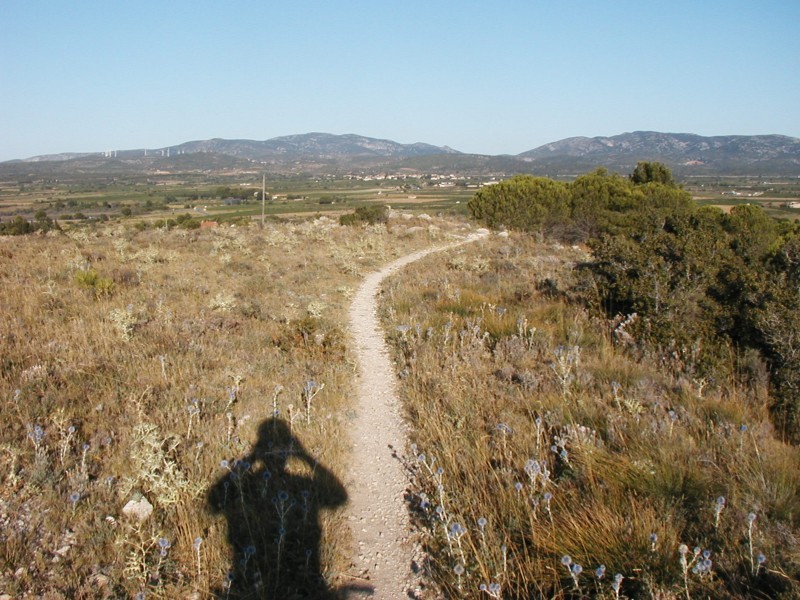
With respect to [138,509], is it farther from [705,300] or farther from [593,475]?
[705,300]

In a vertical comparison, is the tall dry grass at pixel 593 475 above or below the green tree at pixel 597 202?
below

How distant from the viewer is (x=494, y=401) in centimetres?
562

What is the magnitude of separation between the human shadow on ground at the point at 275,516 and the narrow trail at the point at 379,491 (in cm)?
25

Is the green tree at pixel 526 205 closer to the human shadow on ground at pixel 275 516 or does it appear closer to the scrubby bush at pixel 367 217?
the scrubby bush at pixel 367 217

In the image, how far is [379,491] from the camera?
448 cm

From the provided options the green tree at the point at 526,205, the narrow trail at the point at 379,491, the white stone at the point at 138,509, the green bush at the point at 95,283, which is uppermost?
the green tree at the point at 526,205

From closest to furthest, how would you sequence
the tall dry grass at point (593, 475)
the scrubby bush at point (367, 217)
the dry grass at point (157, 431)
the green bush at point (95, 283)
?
the tall dry grass at point (593, 475)
the dry grass at point (157, 431)
the green bush at point (95, 283)
the scrubby bush at point (367, 217)

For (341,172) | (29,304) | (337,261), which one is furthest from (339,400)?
(341,172)

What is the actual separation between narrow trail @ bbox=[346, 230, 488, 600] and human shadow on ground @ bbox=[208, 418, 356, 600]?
25 cm

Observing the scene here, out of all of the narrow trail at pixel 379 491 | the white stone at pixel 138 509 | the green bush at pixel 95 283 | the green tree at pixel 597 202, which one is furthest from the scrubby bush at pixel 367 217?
the white stone at pixel 138 509

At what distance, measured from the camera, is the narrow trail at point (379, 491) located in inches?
138

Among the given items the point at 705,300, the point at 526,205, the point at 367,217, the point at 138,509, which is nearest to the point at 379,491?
the point at 138,509

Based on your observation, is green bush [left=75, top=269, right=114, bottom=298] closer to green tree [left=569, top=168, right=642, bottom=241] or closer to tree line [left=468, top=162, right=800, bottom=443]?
tree line [left=468, top=162, right=800, bottom=443]

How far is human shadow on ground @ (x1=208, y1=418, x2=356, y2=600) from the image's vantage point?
3.29m
